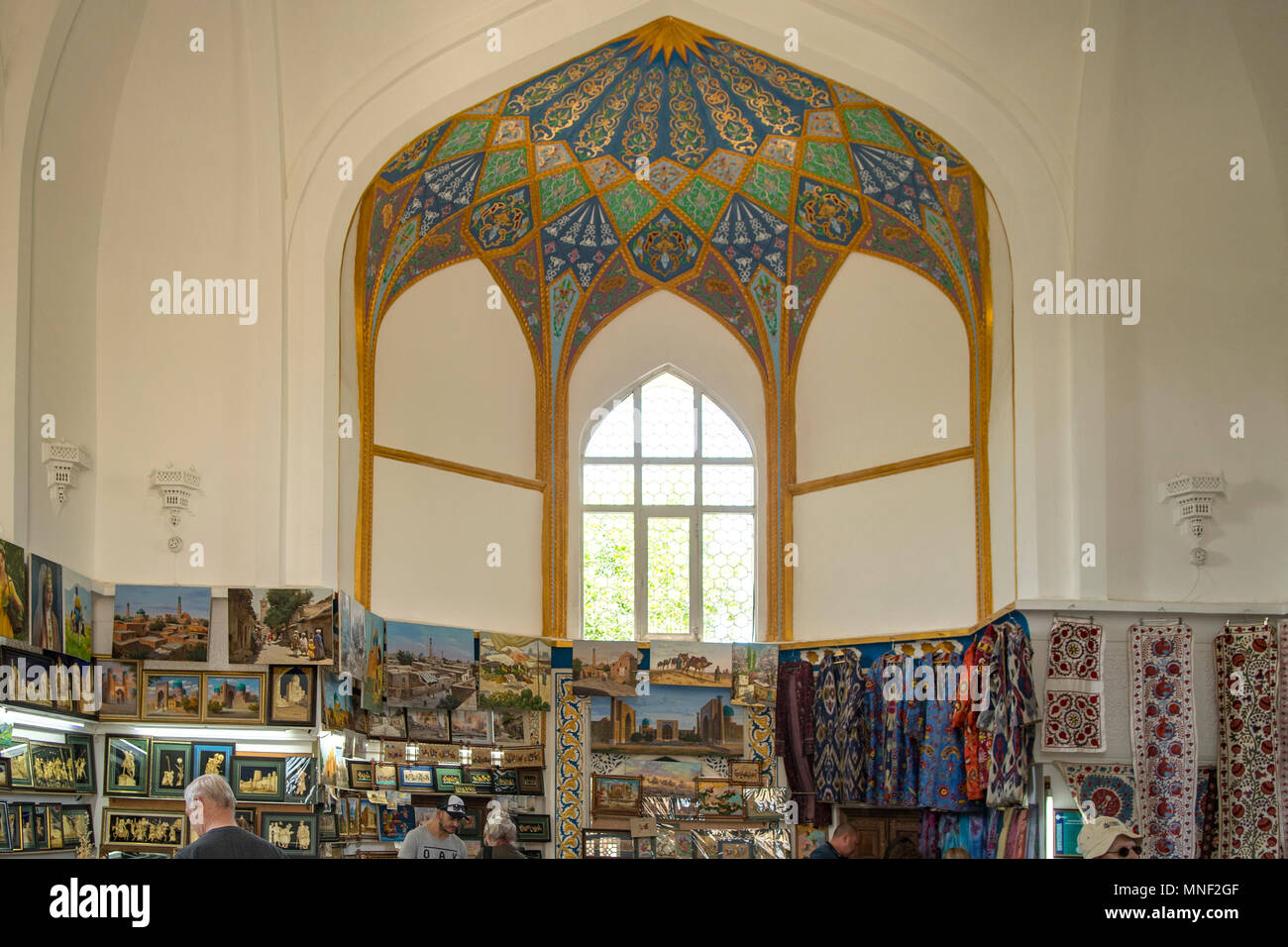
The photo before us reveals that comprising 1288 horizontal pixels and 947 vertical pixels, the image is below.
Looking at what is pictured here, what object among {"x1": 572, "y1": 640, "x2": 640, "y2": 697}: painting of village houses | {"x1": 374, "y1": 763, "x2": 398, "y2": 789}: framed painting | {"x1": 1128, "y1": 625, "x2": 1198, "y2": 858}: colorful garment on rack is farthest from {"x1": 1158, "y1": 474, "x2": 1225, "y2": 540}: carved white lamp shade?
{"x1": 374, "y1": 763, "x2": 398, "y2": 789}: framed painting

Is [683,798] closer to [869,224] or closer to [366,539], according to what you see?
[366,539]

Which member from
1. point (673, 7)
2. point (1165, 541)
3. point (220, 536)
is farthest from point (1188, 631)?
point (220, 536)

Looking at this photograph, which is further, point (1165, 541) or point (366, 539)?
point (366, 539)

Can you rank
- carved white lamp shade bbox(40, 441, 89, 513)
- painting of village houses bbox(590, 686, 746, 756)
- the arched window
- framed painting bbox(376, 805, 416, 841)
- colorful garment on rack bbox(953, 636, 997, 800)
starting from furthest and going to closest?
1. the arched window
2. painting of village houses bbox(590, 686, 746, 756)
3. framed painting bbox(376, 805, 416, 841)
4. colorful garment on rack bbox(953, 636, 997, 800)
5. carved white lamp shade bbox(40, 441, 89, 513)

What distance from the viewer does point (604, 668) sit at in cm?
1361

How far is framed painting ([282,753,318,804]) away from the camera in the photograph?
1035cm

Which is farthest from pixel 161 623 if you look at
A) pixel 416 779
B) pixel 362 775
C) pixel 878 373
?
pixel 878 373

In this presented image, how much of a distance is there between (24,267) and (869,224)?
7.42 metres

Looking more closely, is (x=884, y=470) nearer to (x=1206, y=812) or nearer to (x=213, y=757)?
(x=1206, y=812)

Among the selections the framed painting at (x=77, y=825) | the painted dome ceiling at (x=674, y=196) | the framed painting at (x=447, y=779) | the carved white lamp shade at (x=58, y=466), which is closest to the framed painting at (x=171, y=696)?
the framed painting at (x=77, y=825)

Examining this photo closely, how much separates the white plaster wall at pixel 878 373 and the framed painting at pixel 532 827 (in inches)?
160

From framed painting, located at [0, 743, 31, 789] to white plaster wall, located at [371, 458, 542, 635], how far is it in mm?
3951

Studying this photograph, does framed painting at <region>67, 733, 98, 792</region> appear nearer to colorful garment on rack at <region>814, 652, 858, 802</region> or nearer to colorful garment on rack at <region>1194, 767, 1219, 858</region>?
colorful garment on rack at <region>814, 652, 858, 802</region>

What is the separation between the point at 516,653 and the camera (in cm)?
1343
